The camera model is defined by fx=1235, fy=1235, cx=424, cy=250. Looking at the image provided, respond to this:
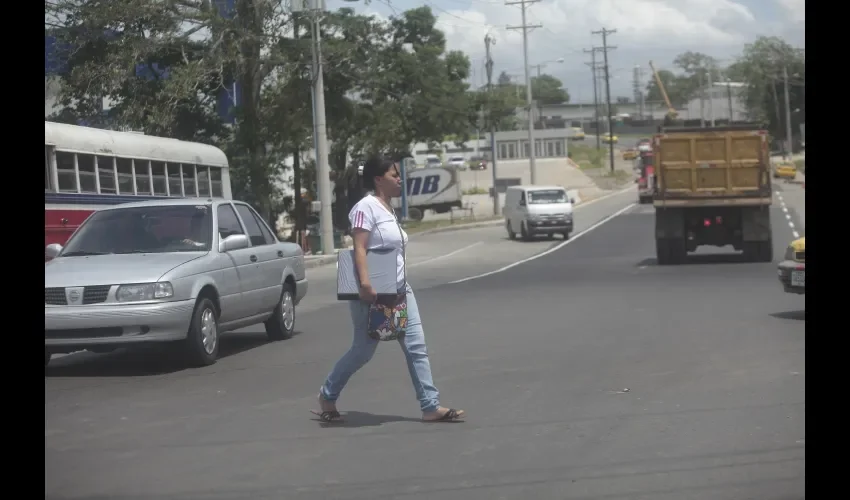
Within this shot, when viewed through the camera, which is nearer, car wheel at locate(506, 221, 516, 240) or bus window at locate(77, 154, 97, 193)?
bus window at locate(77, 154, 97, 193)

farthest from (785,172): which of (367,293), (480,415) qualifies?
(367,293)

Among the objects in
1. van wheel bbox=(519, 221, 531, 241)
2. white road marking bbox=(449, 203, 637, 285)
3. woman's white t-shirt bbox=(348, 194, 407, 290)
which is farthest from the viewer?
van wheel bbox=(519, 221, 531, 241)

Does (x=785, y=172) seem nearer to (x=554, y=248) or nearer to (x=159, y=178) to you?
(x=554, y=248)

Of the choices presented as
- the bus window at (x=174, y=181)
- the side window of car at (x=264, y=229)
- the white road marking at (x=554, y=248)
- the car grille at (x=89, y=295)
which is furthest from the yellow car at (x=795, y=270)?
the bus window at (x=174, y=181)

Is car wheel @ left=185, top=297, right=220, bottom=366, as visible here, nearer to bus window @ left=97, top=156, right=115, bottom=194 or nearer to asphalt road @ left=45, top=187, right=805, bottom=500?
asphalt road @ left=45, top=187, right=805, bottom=500

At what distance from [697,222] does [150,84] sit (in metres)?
17.9

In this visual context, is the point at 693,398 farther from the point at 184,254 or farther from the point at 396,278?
the point at 184,254

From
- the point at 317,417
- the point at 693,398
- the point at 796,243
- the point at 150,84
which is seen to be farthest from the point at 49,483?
the point at 150,84

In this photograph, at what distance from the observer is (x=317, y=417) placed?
28.6 ft

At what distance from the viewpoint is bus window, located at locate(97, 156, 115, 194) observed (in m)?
21.6

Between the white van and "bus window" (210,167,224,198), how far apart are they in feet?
57.5

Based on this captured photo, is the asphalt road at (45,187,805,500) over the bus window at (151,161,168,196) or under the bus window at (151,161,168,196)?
under

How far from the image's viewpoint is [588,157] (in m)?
135

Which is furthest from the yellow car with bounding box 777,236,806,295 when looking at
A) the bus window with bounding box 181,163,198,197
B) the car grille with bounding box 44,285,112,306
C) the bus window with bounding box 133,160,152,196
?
the bus window with bounding box 181,163,198,197
